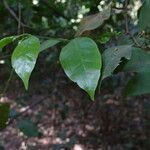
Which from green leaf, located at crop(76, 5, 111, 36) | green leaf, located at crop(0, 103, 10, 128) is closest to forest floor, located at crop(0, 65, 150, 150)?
green leaf, located at crop(0, 103, 10, 128)

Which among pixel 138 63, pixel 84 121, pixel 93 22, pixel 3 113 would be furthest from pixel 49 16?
pixel 84 121

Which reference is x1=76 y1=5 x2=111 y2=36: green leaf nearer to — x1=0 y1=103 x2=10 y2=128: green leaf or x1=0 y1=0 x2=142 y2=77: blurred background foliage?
x1=0 y1=103 x2=10 y2=128: green leaf

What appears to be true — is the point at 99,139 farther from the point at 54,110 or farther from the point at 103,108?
the point at 54,110

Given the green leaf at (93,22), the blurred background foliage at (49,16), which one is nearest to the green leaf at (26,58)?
the green leaf at (93,22)

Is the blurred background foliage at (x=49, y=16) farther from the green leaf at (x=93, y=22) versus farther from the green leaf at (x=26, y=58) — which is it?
the green leaf at (x=26, y=58)

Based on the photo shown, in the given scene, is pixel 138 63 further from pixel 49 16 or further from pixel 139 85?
pixel 49 16

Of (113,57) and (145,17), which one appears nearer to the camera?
(113,57)

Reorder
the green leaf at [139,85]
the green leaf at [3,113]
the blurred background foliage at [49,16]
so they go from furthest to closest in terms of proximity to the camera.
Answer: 1. the blurred background foliage at [49,16]
2. the green leaf at [3,113]
3. the green leaf at [139,85]
